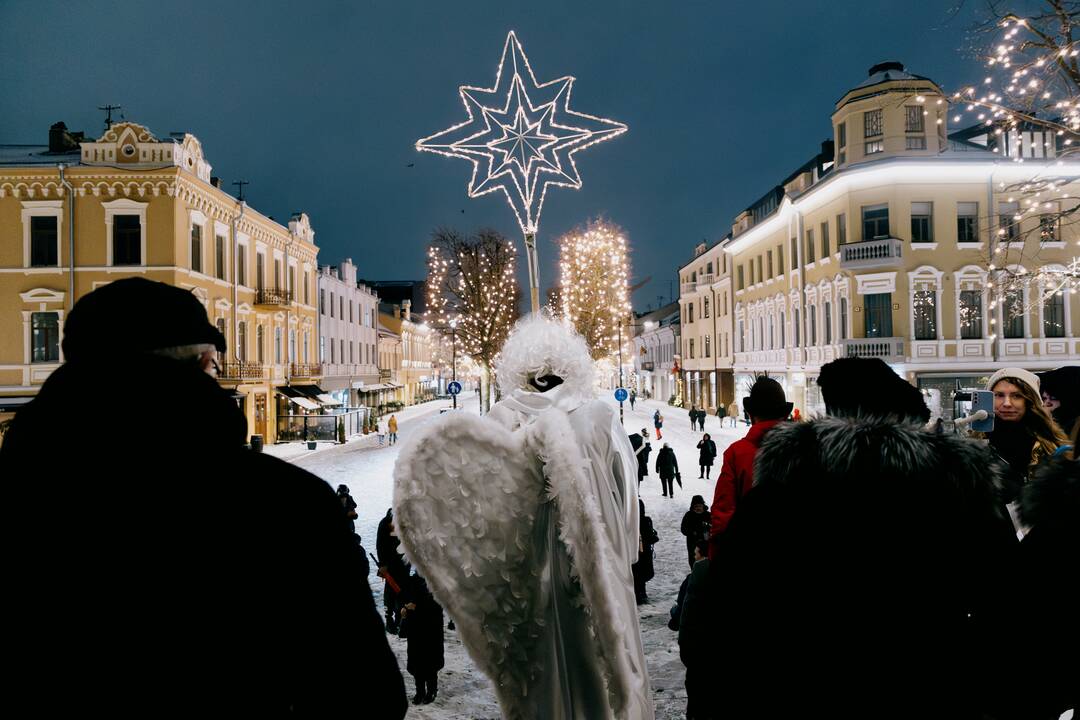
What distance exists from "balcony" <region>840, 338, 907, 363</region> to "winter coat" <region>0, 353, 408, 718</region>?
2725 cm

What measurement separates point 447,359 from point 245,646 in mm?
93668

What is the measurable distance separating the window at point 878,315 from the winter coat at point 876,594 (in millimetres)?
27173

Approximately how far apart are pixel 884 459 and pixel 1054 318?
30.1 meters

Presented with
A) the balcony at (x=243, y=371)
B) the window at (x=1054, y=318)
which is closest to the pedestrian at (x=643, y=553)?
the balcony at (x=243, y=371)

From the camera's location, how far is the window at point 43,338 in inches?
1010

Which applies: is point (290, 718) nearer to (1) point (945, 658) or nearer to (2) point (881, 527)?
(2) point (881, 527)

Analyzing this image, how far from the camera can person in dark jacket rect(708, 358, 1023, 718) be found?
76.9 inches

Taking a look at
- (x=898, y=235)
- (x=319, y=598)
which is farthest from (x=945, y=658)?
(x=898, y=235)

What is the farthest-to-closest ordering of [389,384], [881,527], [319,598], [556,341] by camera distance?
[389,384], [556,341], [881,527], [319,598]

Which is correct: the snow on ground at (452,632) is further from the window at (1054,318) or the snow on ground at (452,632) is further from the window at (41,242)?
the window at (1054,318)

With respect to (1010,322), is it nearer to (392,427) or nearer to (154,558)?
(392,427)

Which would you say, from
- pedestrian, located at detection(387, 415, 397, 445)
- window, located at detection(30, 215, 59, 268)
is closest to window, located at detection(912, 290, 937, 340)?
pedestrian, located at detection(387, 415, 397, 445)

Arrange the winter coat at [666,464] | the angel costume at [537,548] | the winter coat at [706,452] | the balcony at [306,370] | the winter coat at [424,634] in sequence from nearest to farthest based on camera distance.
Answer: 1. the angel costume at [537,548]
2. the winter coat at [424,634]
3. the winter coat at [666,464]
4. the winter coat at [706,452]
5. the balcony at [306,370]

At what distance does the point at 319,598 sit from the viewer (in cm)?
140
